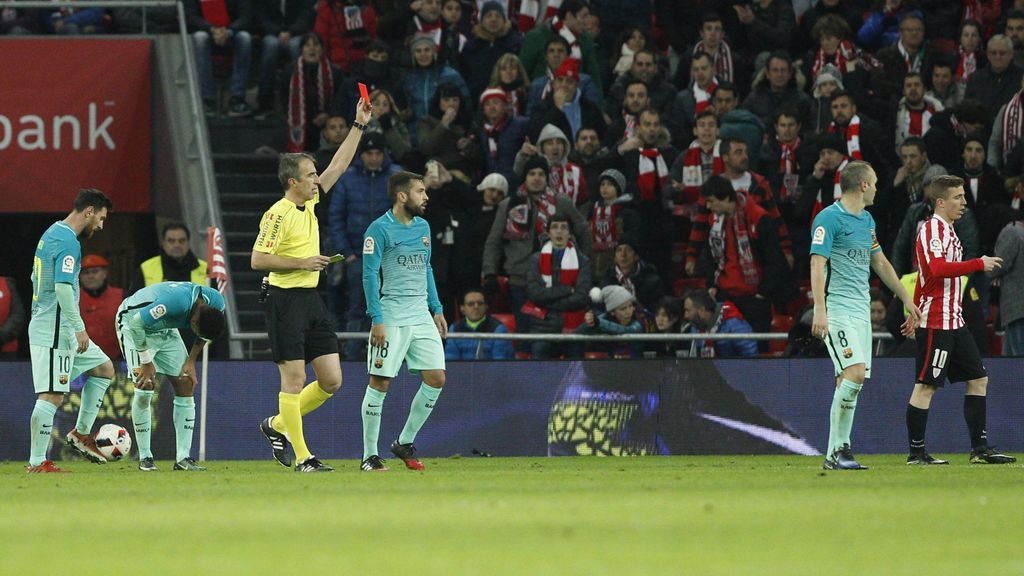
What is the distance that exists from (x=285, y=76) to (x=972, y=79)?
8.24 m

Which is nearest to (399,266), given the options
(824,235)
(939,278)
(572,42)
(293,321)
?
(293,321)

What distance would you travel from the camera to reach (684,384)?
17.4 meters

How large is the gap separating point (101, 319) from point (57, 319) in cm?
381

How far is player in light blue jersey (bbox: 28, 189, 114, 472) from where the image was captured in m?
13.9

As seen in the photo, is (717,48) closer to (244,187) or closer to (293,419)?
(244,187)

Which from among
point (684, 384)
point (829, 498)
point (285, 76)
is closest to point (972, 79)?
point (684, 384)

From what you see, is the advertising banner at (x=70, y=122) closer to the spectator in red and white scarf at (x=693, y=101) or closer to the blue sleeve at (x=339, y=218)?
the blue sleeve at (x=339, y=218)

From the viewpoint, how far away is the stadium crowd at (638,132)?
1875 cm

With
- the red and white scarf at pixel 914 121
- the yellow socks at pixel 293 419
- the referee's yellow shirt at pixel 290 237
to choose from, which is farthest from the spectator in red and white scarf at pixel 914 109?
the yellow socks at pixel 293 419

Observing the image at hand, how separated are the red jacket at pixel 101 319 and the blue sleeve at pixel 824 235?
26.0ft

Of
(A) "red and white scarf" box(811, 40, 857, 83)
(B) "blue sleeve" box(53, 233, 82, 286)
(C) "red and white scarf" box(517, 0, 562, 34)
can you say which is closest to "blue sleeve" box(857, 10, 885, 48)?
(A) "red and white scarf" box(811, 40, 857, 83)

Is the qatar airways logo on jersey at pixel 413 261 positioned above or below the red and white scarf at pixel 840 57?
below

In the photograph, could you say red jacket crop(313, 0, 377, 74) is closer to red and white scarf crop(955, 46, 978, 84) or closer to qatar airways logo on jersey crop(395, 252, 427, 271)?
red and white scarf crop(955, 46, 978, 84)

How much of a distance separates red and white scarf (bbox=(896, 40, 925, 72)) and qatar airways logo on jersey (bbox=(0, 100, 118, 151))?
31.5 feet
